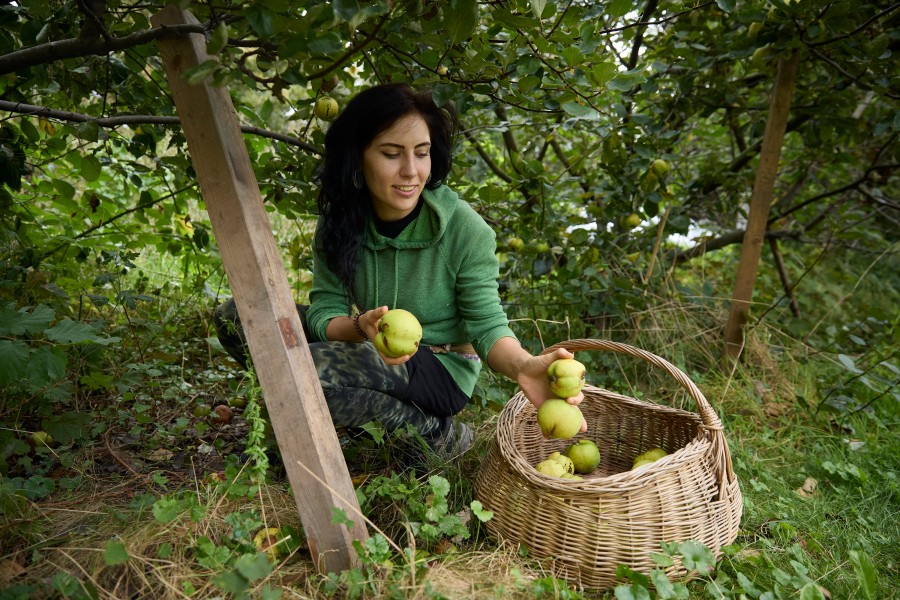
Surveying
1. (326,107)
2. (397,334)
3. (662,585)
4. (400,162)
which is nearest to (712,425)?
(662,585)

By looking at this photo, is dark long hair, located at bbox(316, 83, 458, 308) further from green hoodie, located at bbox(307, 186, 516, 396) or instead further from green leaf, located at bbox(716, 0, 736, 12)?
green leaf, located at bbox(716, 0, 736, 12)

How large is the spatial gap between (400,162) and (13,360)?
119 centimetres

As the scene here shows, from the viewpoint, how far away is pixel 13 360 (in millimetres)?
1715

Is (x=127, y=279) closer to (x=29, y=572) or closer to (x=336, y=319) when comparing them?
(x=336, y=319)

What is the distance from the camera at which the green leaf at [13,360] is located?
1.68 m

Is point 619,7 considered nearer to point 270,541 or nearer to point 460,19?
point 460,19

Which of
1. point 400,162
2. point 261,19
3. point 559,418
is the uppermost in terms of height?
point 261,19

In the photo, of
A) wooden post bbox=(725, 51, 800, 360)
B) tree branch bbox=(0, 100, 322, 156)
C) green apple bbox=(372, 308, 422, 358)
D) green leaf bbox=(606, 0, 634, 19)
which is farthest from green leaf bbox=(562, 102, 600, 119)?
wooden post bbox=(725, 51, 800, 360)

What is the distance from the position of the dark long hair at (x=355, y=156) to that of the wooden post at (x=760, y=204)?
1774 mm

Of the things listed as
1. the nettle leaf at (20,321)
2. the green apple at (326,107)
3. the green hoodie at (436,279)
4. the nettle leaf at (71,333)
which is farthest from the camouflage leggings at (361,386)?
the green apple at (326,107)

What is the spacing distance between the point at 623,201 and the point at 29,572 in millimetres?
2796

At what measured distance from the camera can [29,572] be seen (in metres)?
1.55

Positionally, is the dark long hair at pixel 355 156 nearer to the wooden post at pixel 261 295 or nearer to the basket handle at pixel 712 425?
the wooden post at pixel 261 295

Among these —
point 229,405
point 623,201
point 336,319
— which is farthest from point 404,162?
point 623,201
